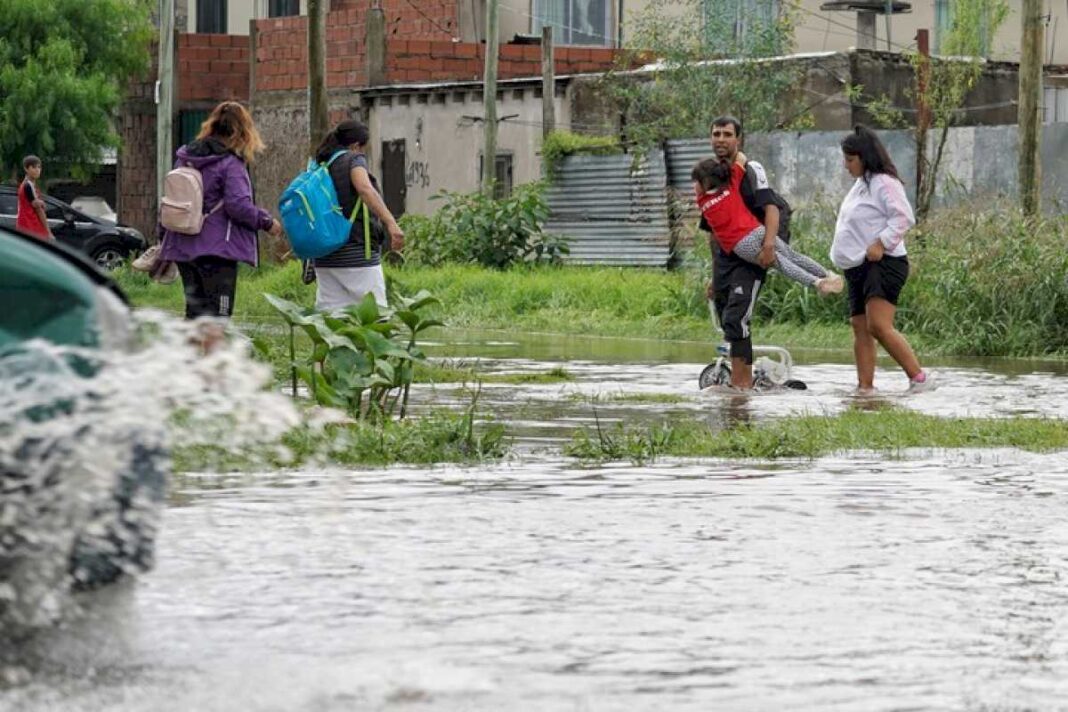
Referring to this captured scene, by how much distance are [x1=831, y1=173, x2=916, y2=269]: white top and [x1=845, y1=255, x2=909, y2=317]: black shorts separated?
2.1 inches

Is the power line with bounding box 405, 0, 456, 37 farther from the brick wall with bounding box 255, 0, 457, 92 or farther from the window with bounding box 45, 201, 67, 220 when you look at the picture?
the window with bounding box 45, 201, 67, 220

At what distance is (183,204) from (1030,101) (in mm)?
11901

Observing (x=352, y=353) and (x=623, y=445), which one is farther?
(x=352, y=353)

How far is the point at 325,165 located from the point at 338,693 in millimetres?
8516

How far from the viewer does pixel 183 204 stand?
13.7m

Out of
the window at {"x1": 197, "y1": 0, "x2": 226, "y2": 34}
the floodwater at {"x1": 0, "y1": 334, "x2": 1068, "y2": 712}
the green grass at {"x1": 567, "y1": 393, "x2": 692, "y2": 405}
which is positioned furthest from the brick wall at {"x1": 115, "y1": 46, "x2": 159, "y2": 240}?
the floodwater at {"x1": 0, "y1": 334, "x2": 1068, "y2": 712}

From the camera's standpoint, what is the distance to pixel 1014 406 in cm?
1482

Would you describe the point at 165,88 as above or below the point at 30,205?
above

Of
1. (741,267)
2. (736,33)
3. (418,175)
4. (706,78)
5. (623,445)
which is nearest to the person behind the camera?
(623,445)

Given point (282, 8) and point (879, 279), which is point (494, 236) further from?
point (282, 8)

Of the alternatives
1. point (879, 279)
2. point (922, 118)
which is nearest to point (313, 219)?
point (879, 279)

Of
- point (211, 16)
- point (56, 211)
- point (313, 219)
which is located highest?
point (211, 16)

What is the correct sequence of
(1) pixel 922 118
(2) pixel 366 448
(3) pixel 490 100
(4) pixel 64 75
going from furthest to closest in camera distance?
(4) pixel 64 75 < (3) pixel 490 100 < (1) pixel 922 118 < (2) pixel 366 448

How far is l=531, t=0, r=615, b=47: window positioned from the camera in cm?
4500
